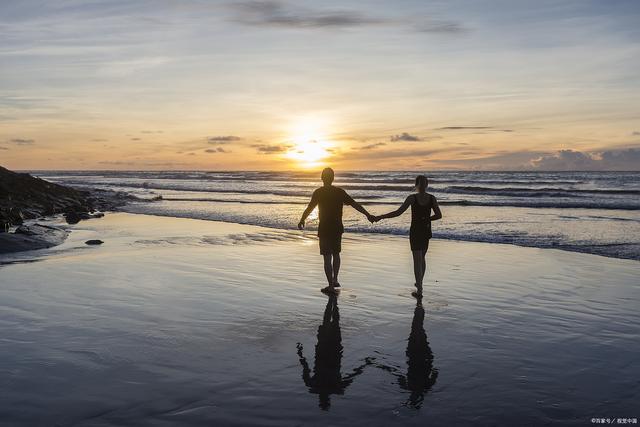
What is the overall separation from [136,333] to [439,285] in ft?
18.9

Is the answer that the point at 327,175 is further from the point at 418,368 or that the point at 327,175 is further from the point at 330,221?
the point at 418,368

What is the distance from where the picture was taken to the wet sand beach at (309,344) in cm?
457

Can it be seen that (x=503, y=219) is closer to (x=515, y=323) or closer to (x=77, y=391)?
(x=515, y=323)

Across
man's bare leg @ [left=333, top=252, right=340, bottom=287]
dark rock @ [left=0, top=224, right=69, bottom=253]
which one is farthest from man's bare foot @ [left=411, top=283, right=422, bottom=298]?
dark rock @ [left=0, top=224, right=69, bottom=253]

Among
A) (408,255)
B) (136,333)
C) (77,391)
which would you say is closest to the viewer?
(77,391)

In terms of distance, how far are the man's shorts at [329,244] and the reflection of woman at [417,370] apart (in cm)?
287

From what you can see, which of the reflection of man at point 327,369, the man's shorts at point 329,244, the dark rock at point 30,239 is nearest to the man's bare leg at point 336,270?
the man's shorts at point 329,244

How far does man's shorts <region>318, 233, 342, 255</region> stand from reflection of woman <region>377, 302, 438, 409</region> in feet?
9.43

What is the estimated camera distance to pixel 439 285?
1007 centimetres

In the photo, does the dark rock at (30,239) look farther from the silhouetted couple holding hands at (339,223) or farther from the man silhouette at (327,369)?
the man silhouette at (327,369)

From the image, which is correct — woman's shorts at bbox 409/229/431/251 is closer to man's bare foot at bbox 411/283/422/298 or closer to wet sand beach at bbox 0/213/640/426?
man's bare foot at bbox 411/283/422/298

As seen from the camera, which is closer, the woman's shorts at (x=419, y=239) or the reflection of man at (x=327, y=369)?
the reflection of man at (x=327, y=369)

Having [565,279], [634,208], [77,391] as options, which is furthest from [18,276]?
[634,208]

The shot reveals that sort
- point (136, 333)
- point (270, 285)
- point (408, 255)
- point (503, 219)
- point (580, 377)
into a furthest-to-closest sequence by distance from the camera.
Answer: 1. point (503, 219)
2. point (408, 255)
3. point (270, 285)
4. point (136, 333)
5. point (580, 377)
